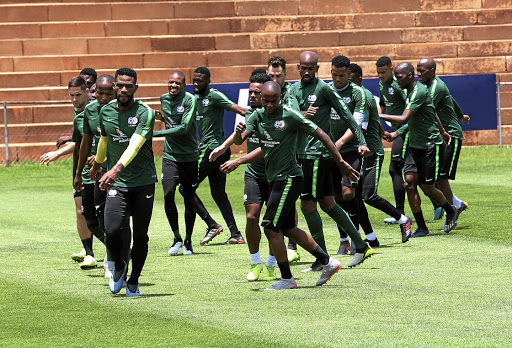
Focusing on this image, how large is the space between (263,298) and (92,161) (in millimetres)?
2372

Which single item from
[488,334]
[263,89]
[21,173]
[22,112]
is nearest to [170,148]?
[263,89]

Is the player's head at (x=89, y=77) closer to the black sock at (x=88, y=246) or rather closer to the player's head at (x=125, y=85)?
the black sock at (x=88, y=246)

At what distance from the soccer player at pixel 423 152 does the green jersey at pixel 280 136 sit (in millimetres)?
4540

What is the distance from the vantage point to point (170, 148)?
45.6ft

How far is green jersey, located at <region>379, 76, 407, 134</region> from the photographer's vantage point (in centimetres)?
1503

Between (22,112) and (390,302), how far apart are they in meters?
19.8

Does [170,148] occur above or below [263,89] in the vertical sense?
below

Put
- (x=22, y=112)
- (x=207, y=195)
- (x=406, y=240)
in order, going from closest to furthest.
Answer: (x=406, y=240)
(x=207, y=195)
(x=22, y=112)

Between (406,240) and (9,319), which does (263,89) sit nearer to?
(9,319)

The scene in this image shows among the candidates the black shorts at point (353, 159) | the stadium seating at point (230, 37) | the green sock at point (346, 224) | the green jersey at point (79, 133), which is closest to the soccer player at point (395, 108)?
the black shorts at point (353, 159)

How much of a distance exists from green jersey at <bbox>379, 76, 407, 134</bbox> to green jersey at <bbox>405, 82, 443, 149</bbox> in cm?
34

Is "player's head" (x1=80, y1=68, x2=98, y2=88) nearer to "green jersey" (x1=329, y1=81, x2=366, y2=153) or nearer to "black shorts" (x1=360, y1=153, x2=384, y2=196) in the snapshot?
"green jersey" (x1=329, y1=81, x2=366, y2=153)

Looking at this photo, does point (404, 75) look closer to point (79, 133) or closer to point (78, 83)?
point (78, 83)

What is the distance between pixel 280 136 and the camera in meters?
10.1
